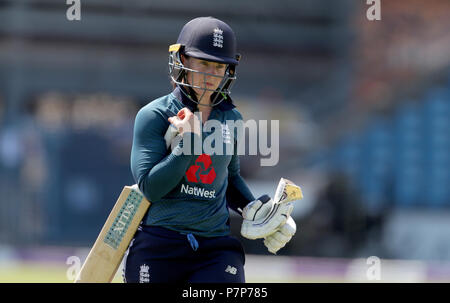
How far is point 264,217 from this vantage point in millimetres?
3803

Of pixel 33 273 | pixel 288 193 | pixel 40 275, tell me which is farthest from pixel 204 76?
pixel 33 273

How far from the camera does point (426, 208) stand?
13.5 m

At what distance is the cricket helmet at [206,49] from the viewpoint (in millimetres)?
3617

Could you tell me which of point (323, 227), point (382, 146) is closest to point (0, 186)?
point (323, 227)

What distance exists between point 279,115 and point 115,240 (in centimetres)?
1187

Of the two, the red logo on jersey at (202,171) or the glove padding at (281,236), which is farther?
the glove padding at (281,236)

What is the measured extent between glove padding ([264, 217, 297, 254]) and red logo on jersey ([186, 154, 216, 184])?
0.41 metres

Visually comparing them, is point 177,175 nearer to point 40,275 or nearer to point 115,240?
point 115,240

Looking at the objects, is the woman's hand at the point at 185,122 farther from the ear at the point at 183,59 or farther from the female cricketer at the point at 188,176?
the ear at the point at 183,59

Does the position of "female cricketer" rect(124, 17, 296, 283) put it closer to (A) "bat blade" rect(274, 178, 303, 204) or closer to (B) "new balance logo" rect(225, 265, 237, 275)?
(B) "new balance logo" rect(225, 265, 237, 275)

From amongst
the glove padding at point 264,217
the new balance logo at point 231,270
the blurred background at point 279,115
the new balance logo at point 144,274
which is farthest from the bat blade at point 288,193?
the blurred background at point 279,115

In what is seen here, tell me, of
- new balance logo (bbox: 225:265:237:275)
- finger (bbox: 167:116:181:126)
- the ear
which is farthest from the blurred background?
finger (bbox: 167:116:181:126)

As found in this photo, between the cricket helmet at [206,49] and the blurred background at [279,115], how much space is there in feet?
25.0

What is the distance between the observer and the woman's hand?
344cm
